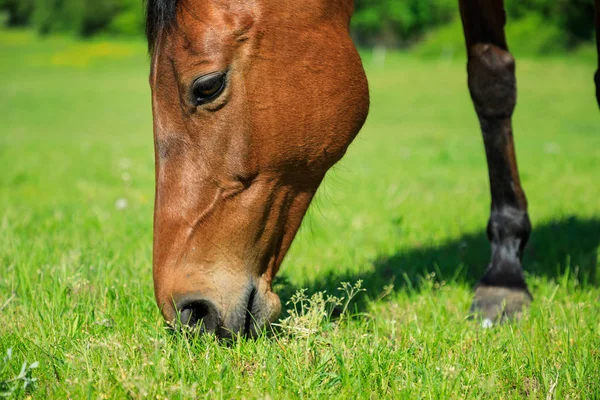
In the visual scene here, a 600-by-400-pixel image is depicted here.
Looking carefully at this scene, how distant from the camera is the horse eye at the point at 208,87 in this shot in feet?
6.65

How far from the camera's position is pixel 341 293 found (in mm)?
2893

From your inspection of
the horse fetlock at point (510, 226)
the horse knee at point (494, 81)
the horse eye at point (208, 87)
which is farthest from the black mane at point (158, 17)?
the horse fetlock at point (510, 226)

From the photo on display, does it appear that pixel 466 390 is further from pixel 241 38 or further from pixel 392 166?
pixel 392 166

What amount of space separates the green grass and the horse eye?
0.75 metres

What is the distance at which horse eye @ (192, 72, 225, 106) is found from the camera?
6.65ft

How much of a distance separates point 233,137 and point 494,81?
5.53ft

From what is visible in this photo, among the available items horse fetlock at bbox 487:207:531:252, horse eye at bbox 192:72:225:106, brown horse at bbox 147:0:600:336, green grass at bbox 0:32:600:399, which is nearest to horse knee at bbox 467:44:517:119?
horse fetlock at bbox 487:207:531:252

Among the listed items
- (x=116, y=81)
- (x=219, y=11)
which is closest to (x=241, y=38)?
(x=219, y=11)

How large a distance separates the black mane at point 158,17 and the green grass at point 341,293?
964mm

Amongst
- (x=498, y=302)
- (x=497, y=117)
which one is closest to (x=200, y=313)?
(x=498, y=302)

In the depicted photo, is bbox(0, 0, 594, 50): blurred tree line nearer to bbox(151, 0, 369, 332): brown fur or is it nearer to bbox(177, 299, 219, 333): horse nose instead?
bbox(151, 0, 369, 332): brown fur

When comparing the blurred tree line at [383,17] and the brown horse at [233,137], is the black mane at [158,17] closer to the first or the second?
the brown horse at [233,137]

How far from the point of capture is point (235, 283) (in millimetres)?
2064

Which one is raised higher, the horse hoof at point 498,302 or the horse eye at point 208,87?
the horse eye at point 208,87
